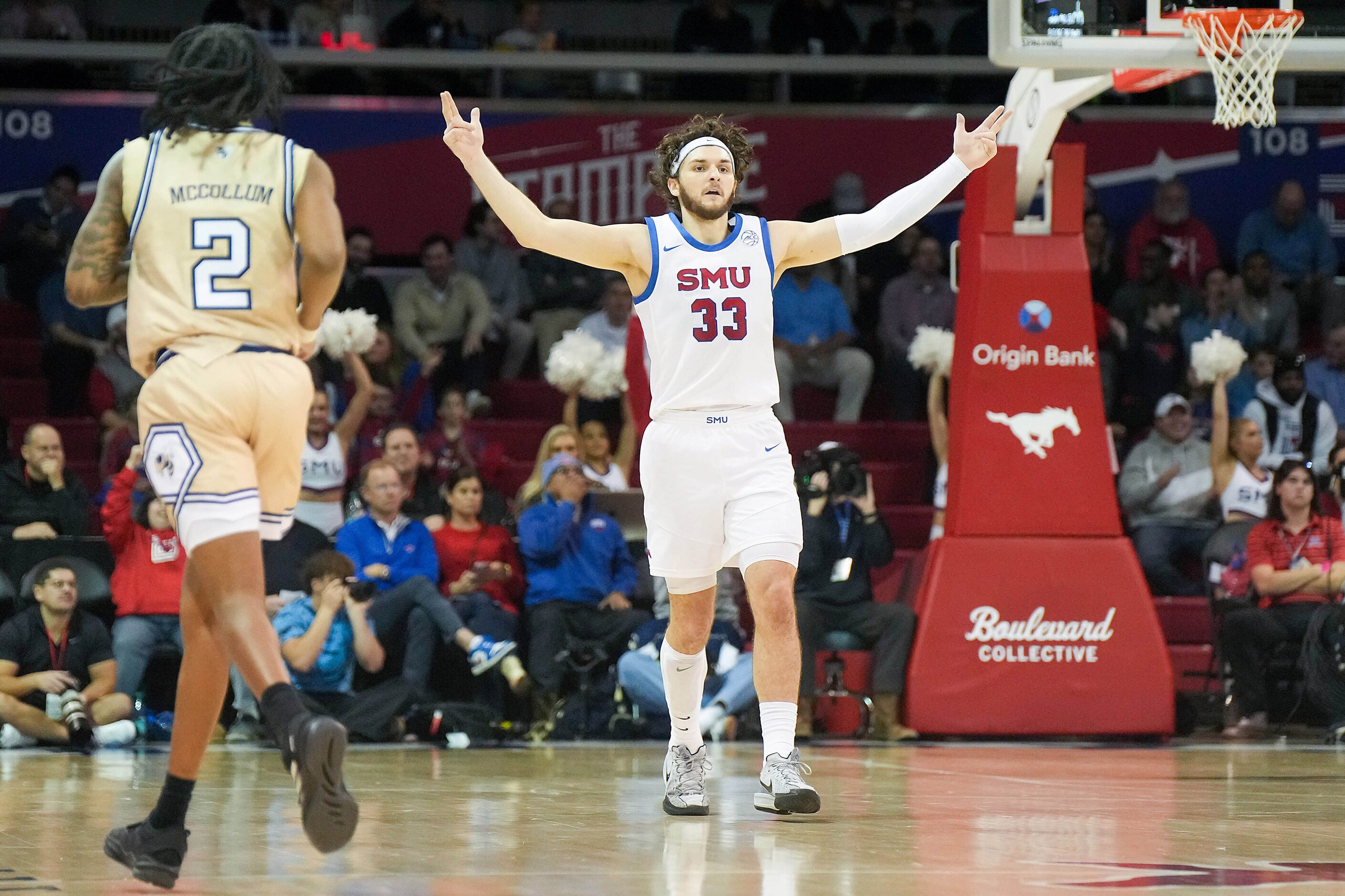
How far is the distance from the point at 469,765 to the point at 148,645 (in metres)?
2.52

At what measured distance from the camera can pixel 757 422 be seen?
6.07 metres

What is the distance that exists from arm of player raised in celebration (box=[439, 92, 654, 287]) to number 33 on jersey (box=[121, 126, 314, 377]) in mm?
1188

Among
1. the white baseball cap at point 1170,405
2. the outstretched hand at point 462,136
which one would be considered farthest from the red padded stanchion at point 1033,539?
the outstretched hand at point 462,136

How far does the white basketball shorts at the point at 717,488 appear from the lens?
6004 mm

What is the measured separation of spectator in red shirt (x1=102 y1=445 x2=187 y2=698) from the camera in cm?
986

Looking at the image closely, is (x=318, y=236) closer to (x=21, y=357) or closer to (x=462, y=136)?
(x=462, y=136)

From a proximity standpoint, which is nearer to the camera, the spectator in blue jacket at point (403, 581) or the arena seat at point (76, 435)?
the spectator in blue jacket at point (403, 581)

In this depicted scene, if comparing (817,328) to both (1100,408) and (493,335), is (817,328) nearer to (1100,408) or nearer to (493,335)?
(493,335)

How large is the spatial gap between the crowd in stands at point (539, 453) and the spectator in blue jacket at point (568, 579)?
0.02m

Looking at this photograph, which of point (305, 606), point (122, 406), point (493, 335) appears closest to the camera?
point (305, 606)

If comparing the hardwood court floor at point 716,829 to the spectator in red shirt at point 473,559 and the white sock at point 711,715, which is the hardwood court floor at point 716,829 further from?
the spectator in red shirt at point 473,559

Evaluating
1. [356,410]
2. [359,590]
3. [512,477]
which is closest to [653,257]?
[359,590]

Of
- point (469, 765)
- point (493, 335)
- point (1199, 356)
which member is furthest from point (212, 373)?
point (493, 335)

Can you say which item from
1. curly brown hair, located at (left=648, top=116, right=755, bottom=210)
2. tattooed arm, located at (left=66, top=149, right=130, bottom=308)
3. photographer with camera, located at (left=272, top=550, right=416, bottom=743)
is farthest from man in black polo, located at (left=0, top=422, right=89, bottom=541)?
tattooed arm, located at (left=66, top=149, right=130, bottom=308)
